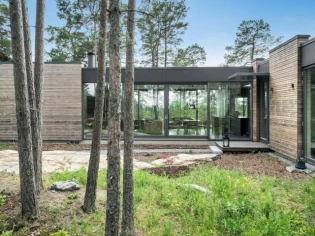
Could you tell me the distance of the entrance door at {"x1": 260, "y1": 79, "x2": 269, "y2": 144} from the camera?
9.04 meters

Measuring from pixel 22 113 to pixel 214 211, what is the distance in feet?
8.02

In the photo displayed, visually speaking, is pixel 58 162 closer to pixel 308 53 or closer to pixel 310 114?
pixel 310 114

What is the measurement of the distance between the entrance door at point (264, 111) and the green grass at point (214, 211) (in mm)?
4836

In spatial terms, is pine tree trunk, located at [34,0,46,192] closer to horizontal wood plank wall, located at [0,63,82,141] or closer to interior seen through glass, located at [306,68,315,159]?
interior seen through glass, located at [306,68,315,159]

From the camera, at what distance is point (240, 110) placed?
10.4m

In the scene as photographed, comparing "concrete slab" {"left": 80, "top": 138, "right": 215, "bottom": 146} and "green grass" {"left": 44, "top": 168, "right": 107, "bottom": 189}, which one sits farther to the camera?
"concrete slab" {"left": 80, "top": 138, "right": 215, "bottom": 146}

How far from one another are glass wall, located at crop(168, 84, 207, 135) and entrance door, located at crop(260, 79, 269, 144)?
7.21 feet

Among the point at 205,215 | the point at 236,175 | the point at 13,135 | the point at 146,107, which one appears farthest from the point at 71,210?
the point at 13,135

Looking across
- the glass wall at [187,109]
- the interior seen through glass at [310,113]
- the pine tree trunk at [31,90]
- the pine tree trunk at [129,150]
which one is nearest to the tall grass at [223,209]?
the pine tree trunk at [129,150]

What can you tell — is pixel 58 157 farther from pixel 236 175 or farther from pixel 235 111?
pixel 235 111

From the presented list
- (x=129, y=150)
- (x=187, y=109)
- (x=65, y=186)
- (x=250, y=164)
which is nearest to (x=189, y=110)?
(x=187, y=109)

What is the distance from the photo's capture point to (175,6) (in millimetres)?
16984

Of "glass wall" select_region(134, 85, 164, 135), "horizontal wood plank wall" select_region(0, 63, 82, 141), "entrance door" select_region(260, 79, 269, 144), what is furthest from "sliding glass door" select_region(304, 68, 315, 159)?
"horizontal wood plank wall" select_region(0, 63, 82, 141)

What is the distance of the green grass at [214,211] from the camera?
2.86m
